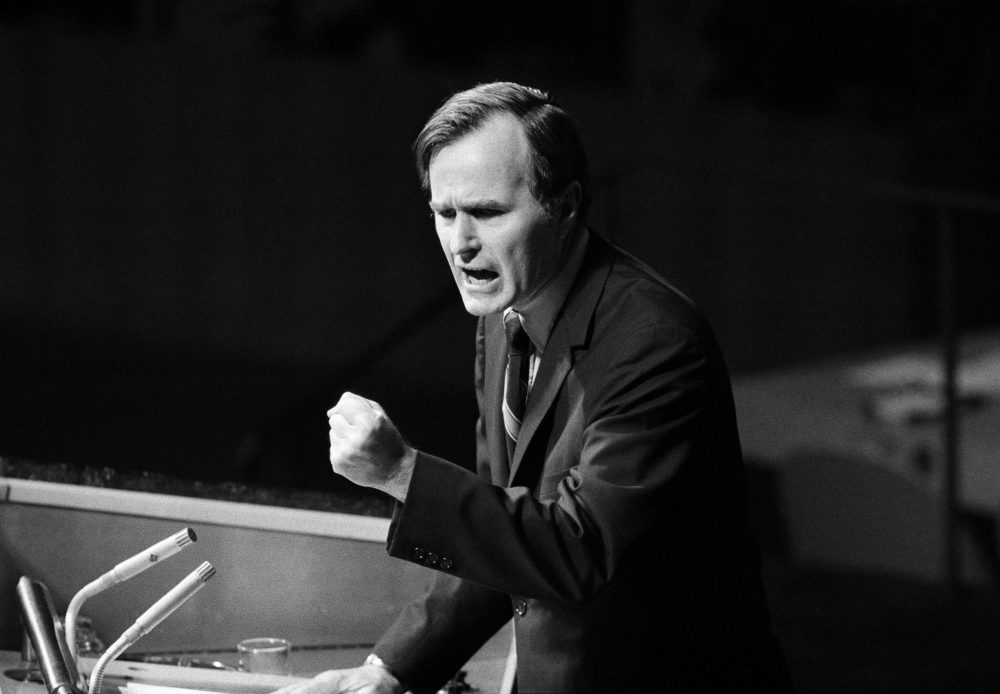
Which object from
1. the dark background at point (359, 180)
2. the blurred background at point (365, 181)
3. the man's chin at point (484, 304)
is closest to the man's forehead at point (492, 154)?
the man's chin at point (484, 304)

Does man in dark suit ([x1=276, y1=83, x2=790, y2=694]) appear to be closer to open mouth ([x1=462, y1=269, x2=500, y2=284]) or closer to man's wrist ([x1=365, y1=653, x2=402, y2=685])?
open mouth ([x1=462, y1=269, x2=500, y2=284])

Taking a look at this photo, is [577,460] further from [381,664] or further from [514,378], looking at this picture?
[381,664]

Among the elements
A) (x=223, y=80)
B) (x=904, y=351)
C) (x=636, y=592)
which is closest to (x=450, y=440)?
(x=904, y=351)

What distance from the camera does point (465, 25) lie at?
9180 millimetres

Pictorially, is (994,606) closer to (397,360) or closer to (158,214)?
(397,360)

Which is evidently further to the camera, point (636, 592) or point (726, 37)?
point (726, 37)

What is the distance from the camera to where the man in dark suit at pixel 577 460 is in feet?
4.45

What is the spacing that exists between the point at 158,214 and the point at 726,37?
355cm

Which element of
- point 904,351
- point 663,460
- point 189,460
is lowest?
point 189,460

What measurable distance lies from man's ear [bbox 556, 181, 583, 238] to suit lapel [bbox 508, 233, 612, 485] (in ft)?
0.17

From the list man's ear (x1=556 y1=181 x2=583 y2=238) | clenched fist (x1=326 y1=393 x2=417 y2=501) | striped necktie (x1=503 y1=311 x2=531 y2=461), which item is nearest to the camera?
clenched fist (x1=326 y1=393 x2=417 y2=501)

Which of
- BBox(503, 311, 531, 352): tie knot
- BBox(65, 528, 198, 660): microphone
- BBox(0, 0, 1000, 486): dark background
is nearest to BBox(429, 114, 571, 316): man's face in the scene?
BBox(503, 311, 531, 352): tie knot

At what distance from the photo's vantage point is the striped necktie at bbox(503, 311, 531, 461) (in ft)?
5.17

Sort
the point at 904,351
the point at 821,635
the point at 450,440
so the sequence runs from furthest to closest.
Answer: the point at 450,440 → the point at 904,351 → the point at 821,635
